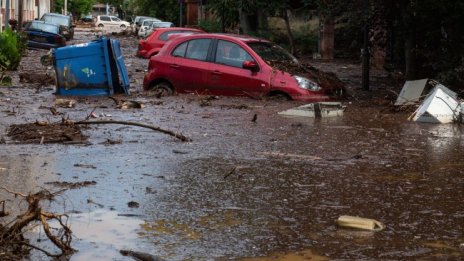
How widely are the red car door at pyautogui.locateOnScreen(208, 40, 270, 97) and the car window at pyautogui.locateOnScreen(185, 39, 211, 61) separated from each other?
31cm

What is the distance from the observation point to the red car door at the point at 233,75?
673 inches

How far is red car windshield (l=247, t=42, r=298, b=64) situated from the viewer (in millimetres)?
17283

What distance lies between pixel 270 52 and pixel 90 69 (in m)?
3.87

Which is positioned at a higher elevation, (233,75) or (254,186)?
(233,75)

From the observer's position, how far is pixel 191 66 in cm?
1783

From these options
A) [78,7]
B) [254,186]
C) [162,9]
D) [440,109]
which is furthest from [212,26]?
[78,7]

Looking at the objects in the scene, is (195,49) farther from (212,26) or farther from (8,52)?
(212,26)

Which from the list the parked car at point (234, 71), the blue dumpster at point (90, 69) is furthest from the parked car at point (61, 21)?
the parked car at point (234, 71)

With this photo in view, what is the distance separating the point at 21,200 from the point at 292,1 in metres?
29.4

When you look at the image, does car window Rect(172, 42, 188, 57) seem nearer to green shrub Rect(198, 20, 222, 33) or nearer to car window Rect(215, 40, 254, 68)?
car window Rect(215, 40, 254, 68)

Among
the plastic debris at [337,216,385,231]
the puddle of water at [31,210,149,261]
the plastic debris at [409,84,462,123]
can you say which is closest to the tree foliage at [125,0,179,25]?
the plastic debris at [409,84,462,123]

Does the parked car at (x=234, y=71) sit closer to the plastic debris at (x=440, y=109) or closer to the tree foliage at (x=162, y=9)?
the plastic debris at (x=440, y=109)

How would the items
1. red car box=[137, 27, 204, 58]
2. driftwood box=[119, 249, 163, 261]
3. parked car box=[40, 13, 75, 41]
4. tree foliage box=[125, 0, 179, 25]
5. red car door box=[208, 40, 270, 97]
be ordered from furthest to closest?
tree foliage box=[125, 0, 179, 25]
parked car box=[40, 13, 75, 41]
red car box=[137, 27, 204, 58]
red car door box=[208, 40, 270, 97]
driftwood box=[119, 249, 163, 261]

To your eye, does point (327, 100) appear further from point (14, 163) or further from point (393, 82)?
point (14, 163)
